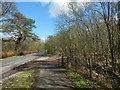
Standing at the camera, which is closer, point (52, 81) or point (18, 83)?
point (18, 83)

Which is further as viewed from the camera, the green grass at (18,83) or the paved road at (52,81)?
the green grass at (18,83)

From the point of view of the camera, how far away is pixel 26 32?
82.3 metres

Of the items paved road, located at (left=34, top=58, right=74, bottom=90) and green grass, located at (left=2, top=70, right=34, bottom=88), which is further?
green grass, located at (left=2, top=70, right=34, bottom=88)

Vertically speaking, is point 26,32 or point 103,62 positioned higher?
point 26,32

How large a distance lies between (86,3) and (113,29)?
17.5 feet

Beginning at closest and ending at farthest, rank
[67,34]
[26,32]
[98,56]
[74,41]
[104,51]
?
[104,51] → [98,56] → [74,41] → [67,34] → [26,32]

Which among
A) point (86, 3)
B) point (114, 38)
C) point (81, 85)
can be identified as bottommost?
point (81, 85)

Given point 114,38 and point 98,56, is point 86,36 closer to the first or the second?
point 98,56

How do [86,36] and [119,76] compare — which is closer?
[119,76]

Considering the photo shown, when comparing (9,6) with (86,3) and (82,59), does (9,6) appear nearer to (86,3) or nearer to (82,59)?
(82,59)

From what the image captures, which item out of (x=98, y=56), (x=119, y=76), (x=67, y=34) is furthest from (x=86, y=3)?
(x=67, y=34)

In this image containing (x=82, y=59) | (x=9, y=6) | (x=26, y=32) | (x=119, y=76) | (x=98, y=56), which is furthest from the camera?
(x=26, y=32)

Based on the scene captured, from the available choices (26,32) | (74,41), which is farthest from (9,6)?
(26,32)

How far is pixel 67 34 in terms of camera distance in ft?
108
